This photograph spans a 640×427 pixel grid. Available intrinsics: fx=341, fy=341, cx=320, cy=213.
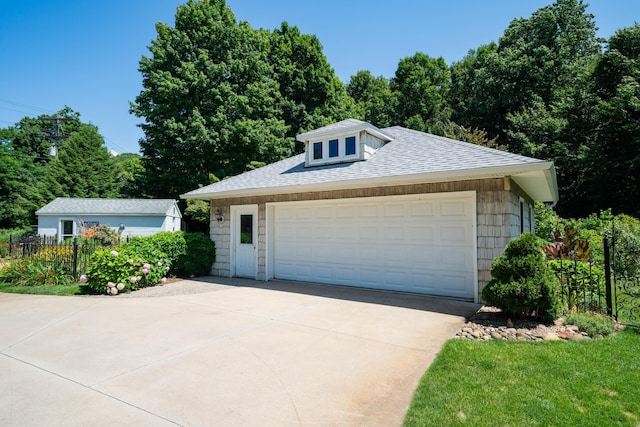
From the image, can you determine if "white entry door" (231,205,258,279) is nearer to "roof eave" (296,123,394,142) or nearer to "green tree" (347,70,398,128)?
"roof eave" (296,123,394,142)

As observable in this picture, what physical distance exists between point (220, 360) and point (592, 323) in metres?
5.40

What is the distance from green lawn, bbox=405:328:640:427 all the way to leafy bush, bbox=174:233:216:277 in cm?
880

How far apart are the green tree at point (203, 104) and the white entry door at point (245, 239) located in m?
13.2

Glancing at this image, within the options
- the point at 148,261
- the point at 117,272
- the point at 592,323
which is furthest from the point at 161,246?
the point at 592,323

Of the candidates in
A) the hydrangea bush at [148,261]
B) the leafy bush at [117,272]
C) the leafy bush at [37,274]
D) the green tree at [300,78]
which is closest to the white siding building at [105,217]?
the green tree at [300,78]

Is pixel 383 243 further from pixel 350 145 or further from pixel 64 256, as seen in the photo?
pixel 64 256

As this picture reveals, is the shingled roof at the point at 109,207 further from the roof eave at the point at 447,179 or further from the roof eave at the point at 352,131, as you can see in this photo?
the roof eave at the point at 352,131

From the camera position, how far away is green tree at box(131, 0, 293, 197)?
2286 centimetres

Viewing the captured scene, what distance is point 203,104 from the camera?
76.7 feet

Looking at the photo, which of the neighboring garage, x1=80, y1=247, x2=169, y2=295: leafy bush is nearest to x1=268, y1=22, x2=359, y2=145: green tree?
the neighboring garage

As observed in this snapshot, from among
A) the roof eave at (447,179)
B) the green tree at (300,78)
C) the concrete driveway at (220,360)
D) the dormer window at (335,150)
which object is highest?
the green tree at (300,78)

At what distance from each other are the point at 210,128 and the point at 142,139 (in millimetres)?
5878

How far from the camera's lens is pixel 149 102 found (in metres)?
24.1

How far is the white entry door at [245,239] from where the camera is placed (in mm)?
10680
